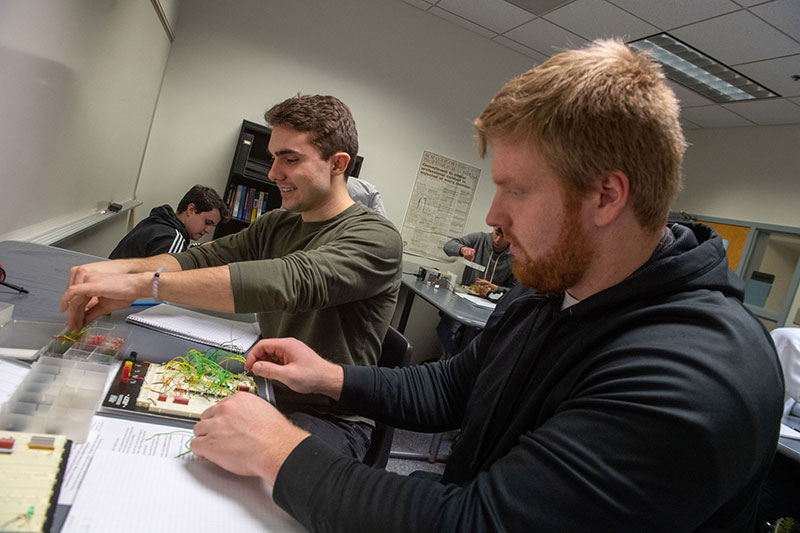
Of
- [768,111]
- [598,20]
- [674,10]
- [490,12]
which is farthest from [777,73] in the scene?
[490,12]

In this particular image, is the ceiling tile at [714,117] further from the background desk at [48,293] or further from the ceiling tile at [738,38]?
the background desk at [48,293]

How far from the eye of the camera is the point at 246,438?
0.68m

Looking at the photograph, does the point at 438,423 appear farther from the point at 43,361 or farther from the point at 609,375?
the point at 43,361

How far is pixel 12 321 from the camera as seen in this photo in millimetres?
950

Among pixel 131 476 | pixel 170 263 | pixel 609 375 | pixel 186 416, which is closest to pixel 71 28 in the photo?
pixel 170 263

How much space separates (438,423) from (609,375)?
1.72ft

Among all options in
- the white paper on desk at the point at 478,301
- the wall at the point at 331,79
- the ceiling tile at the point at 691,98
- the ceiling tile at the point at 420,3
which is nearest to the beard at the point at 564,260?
the white paper on desk at the point at 478,301

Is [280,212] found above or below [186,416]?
above

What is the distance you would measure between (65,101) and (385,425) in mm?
1721

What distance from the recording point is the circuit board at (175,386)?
31.8 inches

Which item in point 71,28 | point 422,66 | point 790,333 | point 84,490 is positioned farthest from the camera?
point 422,66

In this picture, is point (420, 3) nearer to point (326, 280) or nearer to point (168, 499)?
point (326, 280)

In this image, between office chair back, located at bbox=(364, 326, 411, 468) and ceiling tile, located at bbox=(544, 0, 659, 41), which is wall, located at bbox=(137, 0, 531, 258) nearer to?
ceiling tile, located at bbox=(544, 0, 659, 41)

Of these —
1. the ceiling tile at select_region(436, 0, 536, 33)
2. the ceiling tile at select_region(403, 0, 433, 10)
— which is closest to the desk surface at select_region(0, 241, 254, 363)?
the ceiling tile at select_region(436, 0, 536, 33)
